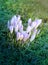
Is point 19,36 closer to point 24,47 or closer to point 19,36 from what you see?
point 19,36

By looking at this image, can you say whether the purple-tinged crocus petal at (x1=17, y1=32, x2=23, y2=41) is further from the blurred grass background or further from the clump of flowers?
the blurred grass background

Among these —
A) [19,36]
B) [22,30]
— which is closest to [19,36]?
[19,36]

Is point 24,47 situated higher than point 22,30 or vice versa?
point 22,30

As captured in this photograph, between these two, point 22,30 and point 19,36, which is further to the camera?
point 22,30

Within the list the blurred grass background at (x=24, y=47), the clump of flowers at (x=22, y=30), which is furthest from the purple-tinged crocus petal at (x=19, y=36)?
the blurred grass background at (x=24, y=47)

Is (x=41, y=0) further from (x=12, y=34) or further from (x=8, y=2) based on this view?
(x=12, y=34)

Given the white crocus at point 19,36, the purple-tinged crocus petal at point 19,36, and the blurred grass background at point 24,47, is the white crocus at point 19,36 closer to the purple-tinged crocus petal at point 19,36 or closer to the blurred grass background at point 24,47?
the purple-tinged crocus petal at point 19,36

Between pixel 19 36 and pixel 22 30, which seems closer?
pixel 19 36

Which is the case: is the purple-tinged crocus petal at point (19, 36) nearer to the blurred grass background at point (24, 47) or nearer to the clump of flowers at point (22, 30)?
the clump of flowers at point (22, 30)

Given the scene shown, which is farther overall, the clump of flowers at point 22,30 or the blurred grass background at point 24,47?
the clump of flowers at point 22,30
